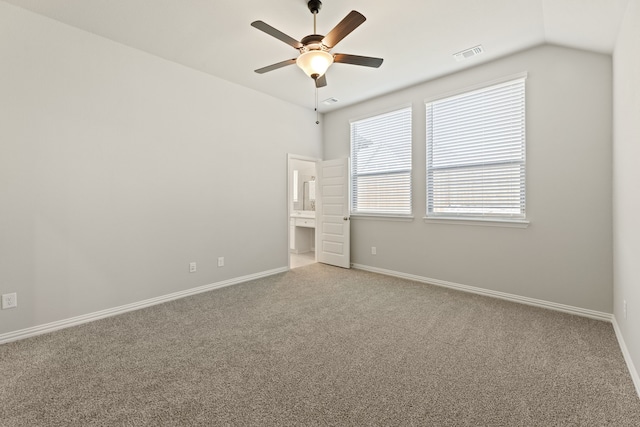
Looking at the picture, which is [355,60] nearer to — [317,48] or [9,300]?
[317,48]

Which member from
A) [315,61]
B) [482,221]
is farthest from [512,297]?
[315,61]

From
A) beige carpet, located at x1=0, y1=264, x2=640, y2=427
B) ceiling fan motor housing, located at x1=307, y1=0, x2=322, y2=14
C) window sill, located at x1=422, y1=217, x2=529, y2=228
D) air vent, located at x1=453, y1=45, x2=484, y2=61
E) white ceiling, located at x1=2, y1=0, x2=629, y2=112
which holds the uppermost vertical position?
air vent, located at x1=453, y1=45, x2=484, y2=61

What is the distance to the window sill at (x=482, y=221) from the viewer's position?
133 inches

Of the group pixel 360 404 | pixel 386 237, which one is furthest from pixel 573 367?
pixel 386 237

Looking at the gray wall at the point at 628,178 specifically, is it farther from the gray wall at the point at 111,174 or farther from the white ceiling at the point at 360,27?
the gray wall at the point at 111,174

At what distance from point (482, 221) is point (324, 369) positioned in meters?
2.77

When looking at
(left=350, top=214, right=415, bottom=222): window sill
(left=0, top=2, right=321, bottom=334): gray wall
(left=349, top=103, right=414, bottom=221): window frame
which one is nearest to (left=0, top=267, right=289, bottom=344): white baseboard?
(left=0, top=2, right=321, bottom=334): gray wall

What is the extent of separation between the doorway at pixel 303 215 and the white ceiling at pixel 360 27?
2.92 m

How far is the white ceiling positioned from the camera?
247 centimetres

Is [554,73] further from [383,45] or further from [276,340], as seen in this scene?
[276,340]

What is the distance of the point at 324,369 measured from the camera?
6.75ft

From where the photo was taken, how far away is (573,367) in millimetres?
2074

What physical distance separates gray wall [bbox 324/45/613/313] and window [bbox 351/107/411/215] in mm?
772

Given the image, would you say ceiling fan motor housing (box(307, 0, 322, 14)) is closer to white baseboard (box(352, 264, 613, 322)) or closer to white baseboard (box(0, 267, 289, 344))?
white baseboard (box(0, 267, 289, 344))
